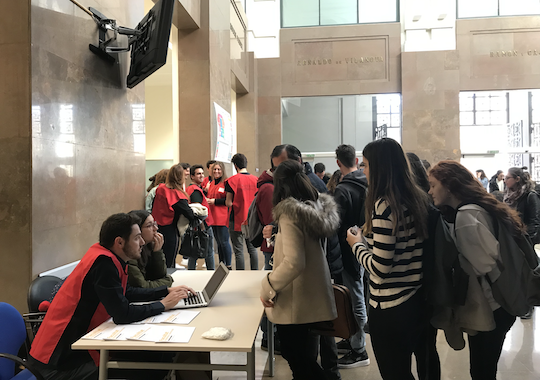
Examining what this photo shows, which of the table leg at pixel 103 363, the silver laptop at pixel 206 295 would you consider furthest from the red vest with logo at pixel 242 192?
the table leg at pixel 103 363

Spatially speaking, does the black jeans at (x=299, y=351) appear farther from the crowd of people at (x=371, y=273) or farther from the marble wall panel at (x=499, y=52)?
the marble wall panel at (x=499, y=52)

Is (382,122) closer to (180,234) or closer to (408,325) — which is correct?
(180,234)

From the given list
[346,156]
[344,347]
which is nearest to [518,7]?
[346,156]

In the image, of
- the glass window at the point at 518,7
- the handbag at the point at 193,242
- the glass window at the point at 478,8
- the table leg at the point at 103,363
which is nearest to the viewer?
the table leg at the point at 103,363

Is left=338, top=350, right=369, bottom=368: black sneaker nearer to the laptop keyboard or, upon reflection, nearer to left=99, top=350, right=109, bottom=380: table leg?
the laptop keyboard

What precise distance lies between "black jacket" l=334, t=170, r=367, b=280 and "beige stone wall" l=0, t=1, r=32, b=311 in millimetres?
2488

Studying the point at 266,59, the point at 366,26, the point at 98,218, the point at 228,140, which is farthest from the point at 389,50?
the point at 98,218

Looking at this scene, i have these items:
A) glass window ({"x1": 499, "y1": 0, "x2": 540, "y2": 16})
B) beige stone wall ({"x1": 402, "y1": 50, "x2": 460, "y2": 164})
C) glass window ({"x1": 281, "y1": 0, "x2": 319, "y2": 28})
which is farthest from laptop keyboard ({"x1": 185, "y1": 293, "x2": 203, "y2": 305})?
glass window ({"x1": 499, "y1": 0, "x2": 540, "y2": 16})

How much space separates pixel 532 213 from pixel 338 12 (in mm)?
11055

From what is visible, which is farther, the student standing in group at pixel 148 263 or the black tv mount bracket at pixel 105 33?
the black tv mount bracket at pixel 105 33

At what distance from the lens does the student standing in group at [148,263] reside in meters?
2.70

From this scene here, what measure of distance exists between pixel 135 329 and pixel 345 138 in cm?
1244

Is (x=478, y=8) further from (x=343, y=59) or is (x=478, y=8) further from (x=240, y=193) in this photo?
(x=240, y=193)

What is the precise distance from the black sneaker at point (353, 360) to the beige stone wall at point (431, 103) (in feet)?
34.1
